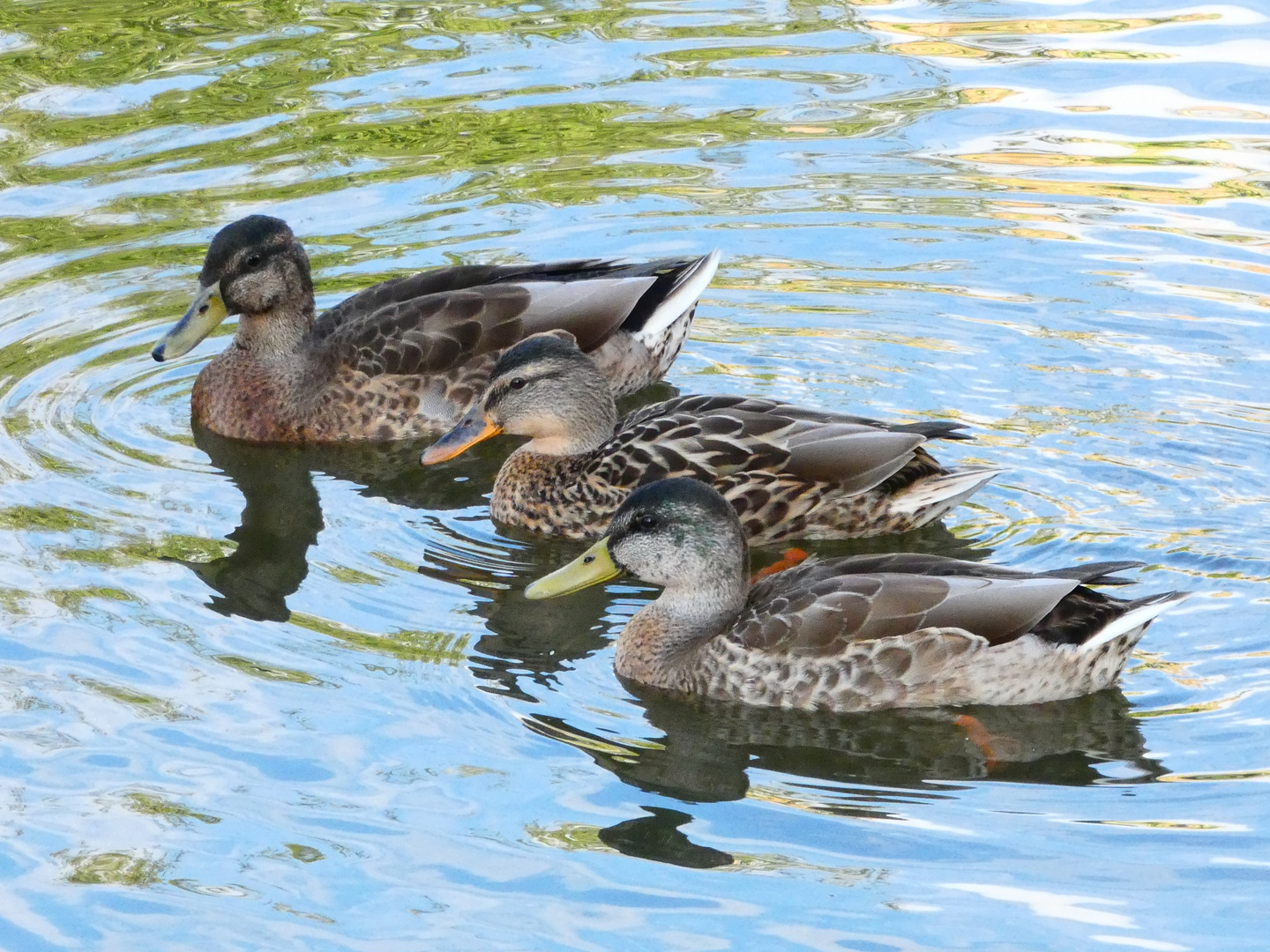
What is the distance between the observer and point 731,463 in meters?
8.66

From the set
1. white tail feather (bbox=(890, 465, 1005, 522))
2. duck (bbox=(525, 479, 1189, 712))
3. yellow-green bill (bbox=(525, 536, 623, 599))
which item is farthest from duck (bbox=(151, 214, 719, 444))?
duck (bbox=(525, 479, 1189, 712))

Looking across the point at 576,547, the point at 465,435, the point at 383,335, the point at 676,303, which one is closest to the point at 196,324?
the point at 383,335

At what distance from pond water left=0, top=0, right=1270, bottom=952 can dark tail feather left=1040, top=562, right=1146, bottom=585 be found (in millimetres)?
451

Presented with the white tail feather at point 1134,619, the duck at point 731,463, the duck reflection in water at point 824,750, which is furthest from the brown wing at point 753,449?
the white tail feather at point 1134,619

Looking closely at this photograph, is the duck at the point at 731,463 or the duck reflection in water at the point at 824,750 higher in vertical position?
the duck at the point at 731,463

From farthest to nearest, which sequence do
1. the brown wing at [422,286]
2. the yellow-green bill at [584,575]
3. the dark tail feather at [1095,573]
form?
the brown wing at [422,286] → the yellow-green bill at [584,575] → the dark tail feather at [1095,573]

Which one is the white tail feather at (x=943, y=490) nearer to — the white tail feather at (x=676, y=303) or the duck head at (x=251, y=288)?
the white tail feather at (x=676, y=303)

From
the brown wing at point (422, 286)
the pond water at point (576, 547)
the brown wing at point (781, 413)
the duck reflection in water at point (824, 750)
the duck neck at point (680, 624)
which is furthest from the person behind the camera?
the brown wing at point (422, 286)

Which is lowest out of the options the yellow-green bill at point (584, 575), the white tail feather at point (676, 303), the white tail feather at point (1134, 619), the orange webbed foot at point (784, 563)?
the orange webbed foot at point (784, 563)

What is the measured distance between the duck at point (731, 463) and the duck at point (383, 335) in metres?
1.09

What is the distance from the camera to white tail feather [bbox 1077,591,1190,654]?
269 inches

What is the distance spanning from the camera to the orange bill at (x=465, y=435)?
9.31 m

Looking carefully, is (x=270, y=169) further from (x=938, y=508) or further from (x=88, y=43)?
(x=938, y=508)

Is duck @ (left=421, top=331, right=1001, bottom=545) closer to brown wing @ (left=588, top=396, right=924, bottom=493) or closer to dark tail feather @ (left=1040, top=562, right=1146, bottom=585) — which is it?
brown wing @ (left=588, top=396, right=924, bottom=493)
